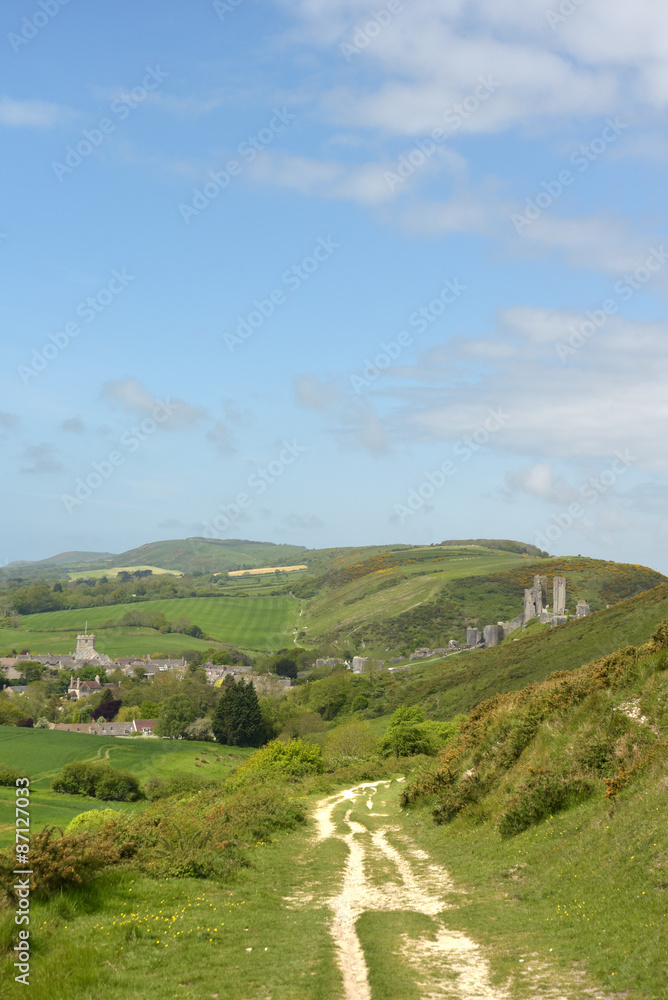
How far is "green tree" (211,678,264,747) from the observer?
115 m

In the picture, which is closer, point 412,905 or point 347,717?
point 412,905

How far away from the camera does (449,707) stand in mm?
91375

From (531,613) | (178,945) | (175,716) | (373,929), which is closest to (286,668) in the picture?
(175,716)

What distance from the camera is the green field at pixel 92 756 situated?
77.4 meters

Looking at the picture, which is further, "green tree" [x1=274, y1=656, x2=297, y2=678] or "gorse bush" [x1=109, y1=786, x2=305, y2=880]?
"green tree" [x1=274, y1=656, x2=297, y2=678]

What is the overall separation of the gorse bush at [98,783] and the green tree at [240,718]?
3245 centimetres

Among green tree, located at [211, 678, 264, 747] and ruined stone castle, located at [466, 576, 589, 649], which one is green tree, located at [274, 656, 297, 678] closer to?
ruined stone castle, located at [466, 576, 589, 649]

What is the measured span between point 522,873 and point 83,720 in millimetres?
129549

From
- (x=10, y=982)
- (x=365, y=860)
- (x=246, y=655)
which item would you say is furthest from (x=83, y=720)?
(x=10, y=982)

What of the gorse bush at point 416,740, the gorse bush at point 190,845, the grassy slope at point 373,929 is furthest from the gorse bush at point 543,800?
the gorse bush at point 416,740

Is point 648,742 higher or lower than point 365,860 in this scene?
higher

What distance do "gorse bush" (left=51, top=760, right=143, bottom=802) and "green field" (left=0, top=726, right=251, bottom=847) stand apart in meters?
1.44

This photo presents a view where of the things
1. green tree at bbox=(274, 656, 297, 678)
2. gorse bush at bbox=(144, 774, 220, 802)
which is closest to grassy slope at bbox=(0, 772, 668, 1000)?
gorse bush at bbox=(144, 774, 220, 802)

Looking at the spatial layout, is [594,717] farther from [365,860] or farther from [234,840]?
[234,840]
